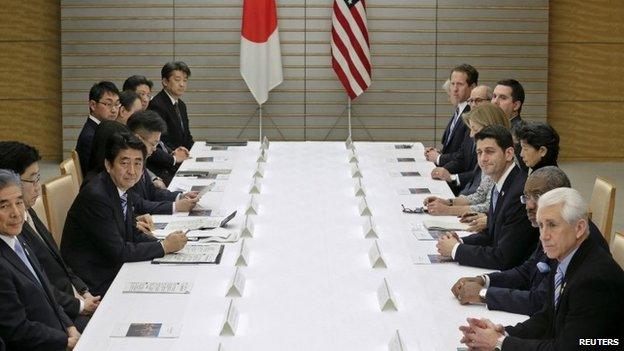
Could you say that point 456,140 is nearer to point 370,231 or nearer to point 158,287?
point 370,231

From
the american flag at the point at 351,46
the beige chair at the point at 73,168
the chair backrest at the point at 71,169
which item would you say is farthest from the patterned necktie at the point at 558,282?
the american flag at the point at 351,46

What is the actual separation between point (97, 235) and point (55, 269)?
0.29 meters

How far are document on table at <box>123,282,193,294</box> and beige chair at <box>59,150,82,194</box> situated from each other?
8.49 ft

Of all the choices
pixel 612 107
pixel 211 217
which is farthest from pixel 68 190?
pixel 612 107

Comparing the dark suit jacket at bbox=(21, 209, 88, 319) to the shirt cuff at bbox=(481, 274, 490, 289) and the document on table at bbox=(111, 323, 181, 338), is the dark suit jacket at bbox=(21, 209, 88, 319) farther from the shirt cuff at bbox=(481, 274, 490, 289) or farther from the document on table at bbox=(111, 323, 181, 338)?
the shirt cuff at bbox=(481, 274, 490, 289)

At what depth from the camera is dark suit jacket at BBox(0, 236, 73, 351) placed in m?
4.08

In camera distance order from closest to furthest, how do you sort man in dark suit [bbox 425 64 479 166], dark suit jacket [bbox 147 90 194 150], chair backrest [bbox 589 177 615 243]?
chair backrest [bbox 589 177 615 243], man in dark suit [bbox 425 64 479 166], dark suit jacket [bbox 147 90 194 150]

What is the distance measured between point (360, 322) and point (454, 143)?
479cm

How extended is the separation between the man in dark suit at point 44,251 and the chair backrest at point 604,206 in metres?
3.11

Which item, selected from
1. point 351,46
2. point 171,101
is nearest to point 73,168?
point 171,101

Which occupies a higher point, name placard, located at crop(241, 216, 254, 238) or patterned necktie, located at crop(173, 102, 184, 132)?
patterned necktie, located at crop(173, 102, 184, 132)

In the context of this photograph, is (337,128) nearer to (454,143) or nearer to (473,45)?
(473,45)

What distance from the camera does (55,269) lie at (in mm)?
5191

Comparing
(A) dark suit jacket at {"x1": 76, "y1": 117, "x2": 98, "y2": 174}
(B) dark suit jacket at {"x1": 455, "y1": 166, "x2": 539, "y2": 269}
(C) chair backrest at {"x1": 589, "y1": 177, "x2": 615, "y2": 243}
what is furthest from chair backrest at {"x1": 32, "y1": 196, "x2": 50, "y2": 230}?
(C) chair backrest at {"x1": 589, "y1": 177, "x2": 615, "y2": 243}
